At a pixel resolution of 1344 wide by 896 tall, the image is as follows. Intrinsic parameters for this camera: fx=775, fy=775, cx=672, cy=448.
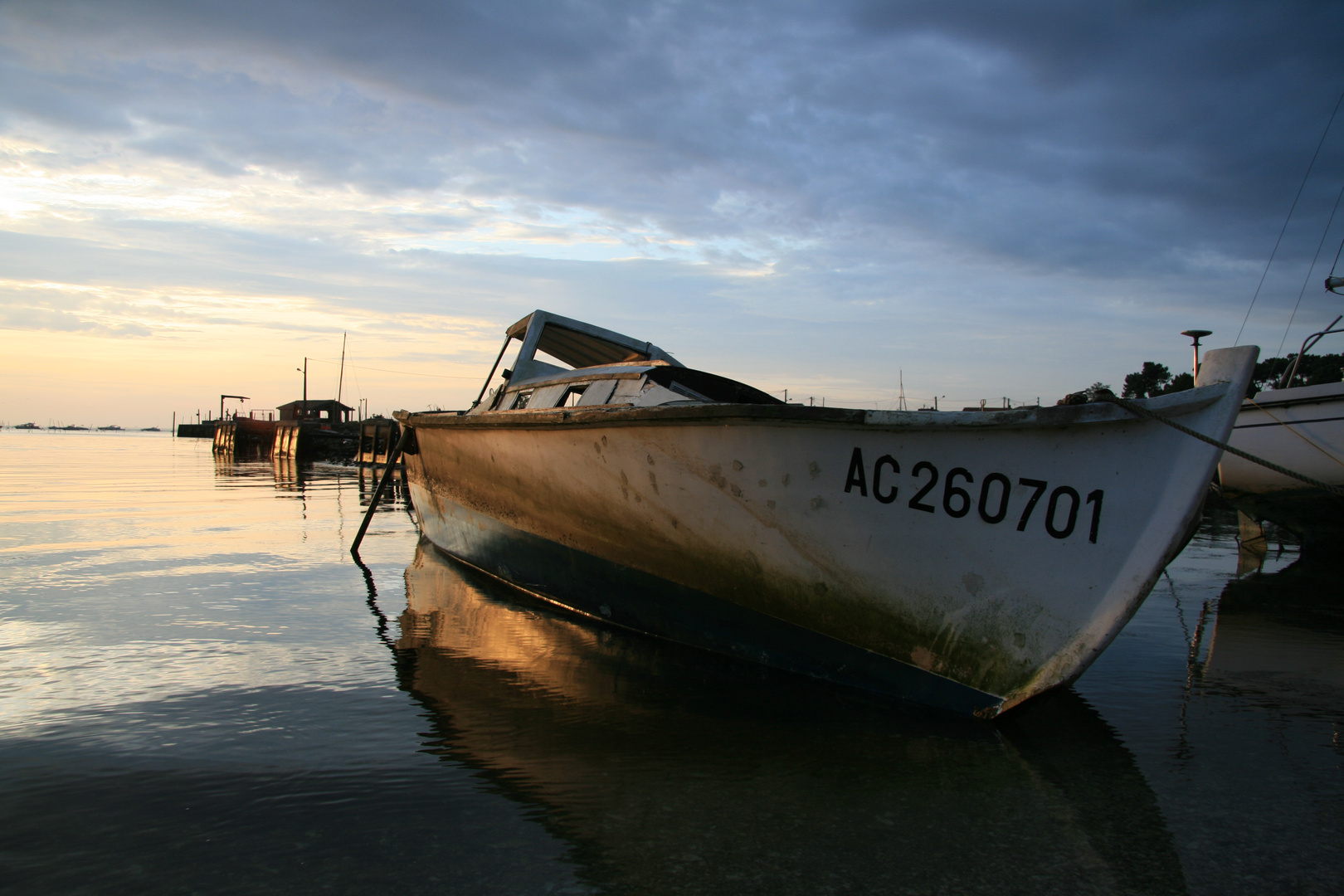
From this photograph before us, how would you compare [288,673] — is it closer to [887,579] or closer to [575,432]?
[575,432]

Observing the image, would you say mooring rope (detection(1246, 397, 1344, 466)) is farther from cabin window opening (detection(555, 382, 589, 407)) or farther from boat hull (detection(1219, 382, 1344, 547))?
cabin window opening (detection(555, 382, 589, 407))

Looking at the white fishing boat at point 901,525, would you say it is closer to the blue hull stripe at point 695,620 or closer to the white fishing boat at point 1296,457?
the blue hull stripe at point 695,620

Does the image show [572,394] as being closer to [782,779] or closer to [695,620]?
[695,620]

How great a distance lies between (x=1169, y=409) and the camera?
314 cm

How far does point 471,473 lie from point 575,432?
2366mm

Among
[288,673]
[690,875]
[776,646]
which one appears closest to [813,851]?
[690,875]

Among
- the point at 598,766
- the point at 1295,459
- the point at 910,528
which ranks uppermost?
the point at 1295,459

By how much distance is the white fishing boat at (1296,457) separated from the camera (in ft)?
27.6

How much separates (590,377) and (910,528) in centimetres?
331

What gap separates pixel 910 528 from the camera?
11.4 ft

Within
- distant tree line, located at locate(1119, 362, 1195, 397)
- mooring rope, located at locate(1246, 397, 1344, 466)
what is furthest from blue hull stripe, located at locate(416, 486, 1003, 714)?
distant tree line, located at locate(1119, 362, 1195, 397)

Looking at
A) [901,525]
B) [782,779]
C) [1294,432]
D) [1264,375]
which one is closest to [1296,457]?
[1294,432]

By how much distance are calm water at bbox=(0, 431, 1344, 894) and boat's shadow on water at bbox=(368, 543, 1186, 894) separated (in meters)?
0.01

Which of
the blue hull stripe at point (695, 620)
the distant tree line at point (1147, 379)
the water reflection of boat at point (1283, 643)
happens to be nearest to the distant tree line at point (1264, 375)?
the distant tree line at point (1147, 379)
